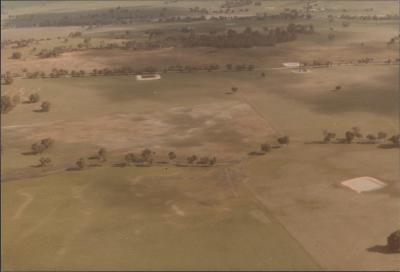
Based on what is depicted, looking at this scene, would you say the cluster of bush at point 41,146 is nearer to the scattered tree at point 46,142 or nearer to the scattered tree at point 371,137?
the scattered tree at point 46,142

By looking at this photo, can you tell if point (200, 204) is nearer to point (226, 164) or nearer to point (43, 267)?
point (226, 164)

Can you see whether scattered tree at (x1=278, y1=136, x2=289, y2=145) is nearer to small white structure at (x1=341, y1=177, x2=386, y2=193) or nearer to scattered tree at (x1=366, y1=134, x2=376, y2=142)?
scattered tree at (x1=366, y1=134, x2=376, y2=142)

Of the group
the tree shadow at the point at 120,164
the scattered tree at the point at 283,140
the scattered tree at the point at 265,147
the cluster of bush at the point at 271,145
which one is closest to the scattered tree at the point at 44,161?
the tree shadow at the point at 120,164

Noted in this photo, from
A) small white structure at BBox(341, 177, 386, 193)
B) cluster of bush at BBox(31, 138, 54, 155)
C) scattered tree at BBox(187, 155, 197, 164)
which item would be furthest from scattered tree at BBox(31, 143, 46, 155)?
small white structure at BBox(341, 177, 386, 193)

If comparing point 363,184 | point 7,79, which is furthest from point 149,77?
point 363,184

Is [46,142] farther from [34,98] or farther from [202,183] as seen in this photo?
[34,98]

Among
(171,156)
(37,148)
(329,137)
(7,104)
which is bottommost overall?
(171,156)
